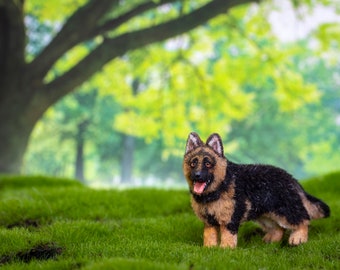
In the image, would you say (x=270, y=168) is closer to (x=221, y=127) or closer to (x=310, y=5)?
(x=310, y=5)

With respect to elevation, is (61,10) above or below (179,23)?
above

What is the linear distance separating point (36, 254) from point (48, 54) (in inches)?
429

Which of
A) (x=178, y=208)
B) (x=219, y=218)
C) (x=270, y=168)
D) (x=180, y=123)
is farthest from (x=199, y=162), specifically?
(x=180, y=123)

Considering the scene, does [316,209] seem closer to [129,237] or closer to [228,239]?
[228,239]

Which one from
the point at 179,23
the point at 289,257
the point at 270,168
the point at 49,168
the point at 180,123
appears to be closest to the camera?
the point at 289,257

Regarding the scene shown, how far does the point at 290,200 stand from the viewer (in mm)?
5668

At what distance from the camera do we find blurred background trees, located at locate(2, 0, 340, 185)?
1698 centimetres

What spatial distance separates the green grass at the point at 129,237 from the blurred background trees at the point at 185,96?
1.43 m

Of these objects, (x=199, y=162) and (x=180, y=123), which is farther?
(x=180, y=123)

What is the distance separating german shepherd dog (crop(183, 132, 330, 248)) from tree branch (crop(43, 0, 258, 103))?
9436 millimetres

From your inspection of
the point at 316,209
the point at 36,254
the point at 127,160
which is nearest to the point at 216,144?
the point at 316,209

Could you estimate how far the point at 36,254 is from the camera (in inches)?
199

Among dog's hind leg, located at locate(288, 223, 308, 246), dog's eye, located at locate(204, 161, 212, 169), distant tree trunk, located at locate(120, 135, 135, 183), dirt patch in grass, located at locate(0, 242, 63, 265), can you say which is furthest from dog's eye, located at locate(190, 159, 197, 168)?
distant tree trunk, located at locate(120, 135, 135, 183)

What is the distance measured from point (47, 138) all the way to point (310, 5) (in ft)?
76.4
